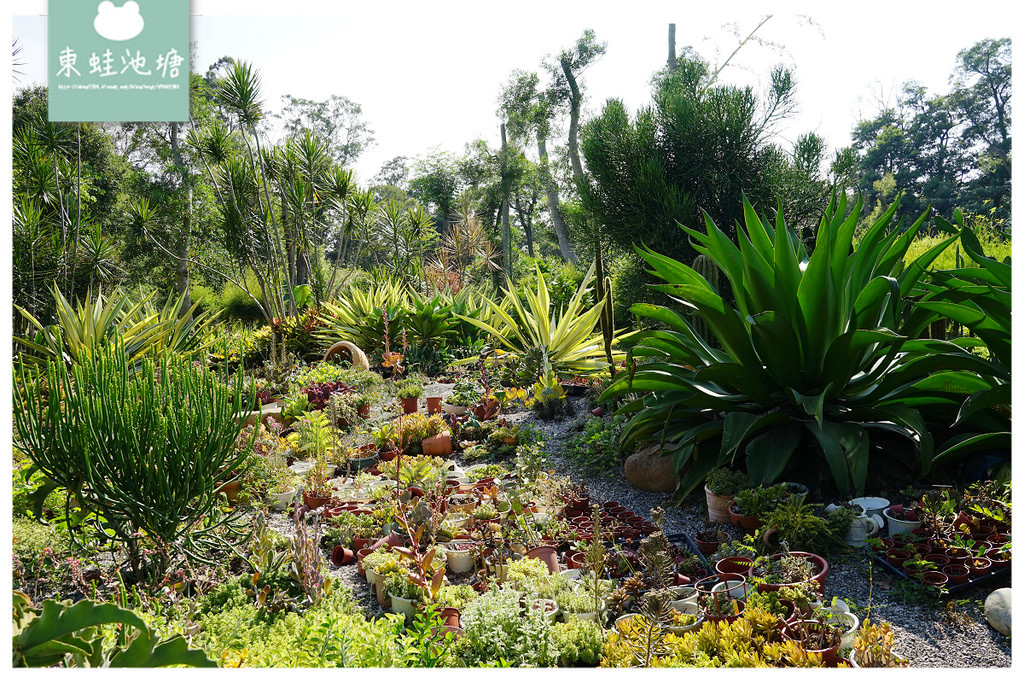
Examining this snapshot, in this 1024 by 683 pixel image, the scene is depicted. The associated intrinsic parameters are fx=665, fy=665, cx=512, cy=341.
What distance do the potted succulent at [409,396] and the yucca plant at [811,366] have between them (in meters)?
2.52

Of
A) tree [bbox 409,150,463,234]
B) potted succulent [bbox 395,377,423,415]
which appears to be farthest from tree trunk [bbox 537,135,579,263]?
potted succulent [bbox 395,377,423,415]

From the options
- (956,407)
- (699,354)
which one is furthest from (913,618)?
(699,354)

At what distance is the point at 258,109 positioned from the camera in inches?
412

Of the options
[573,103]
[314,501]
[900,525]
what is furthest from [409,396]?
[573,103]

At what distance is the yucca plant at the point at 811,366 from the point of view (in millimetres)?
2930

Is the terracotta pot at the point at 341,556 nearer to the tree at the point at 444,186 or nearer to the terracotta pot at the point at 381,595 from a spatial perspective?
the terracotta pot at the point at 381,595

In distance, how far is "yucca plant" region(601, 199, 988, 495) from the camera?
2930 mm

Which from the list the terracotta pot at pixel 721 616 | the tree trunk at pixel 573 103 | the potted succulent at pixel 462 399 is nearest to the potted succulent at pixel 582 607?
the terracotta pot at pixel 721 616

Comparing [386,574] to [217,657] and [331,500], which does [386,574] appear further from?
[331,500]

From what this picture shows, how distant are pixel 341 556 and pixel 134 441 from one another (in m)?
1.03

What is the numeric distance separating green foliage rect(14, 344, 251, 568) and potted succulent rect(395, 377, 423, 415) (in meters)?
A: 3.08

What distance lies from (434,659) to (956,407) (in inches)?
105

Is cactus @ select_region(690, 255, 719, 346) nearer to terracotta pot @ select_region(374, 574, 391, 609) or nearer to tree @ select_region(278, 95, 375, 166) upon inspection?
terracotta pot @ select_region(374, 574, 391, 609)

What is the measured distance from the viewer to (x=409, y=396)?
5.58 metres
